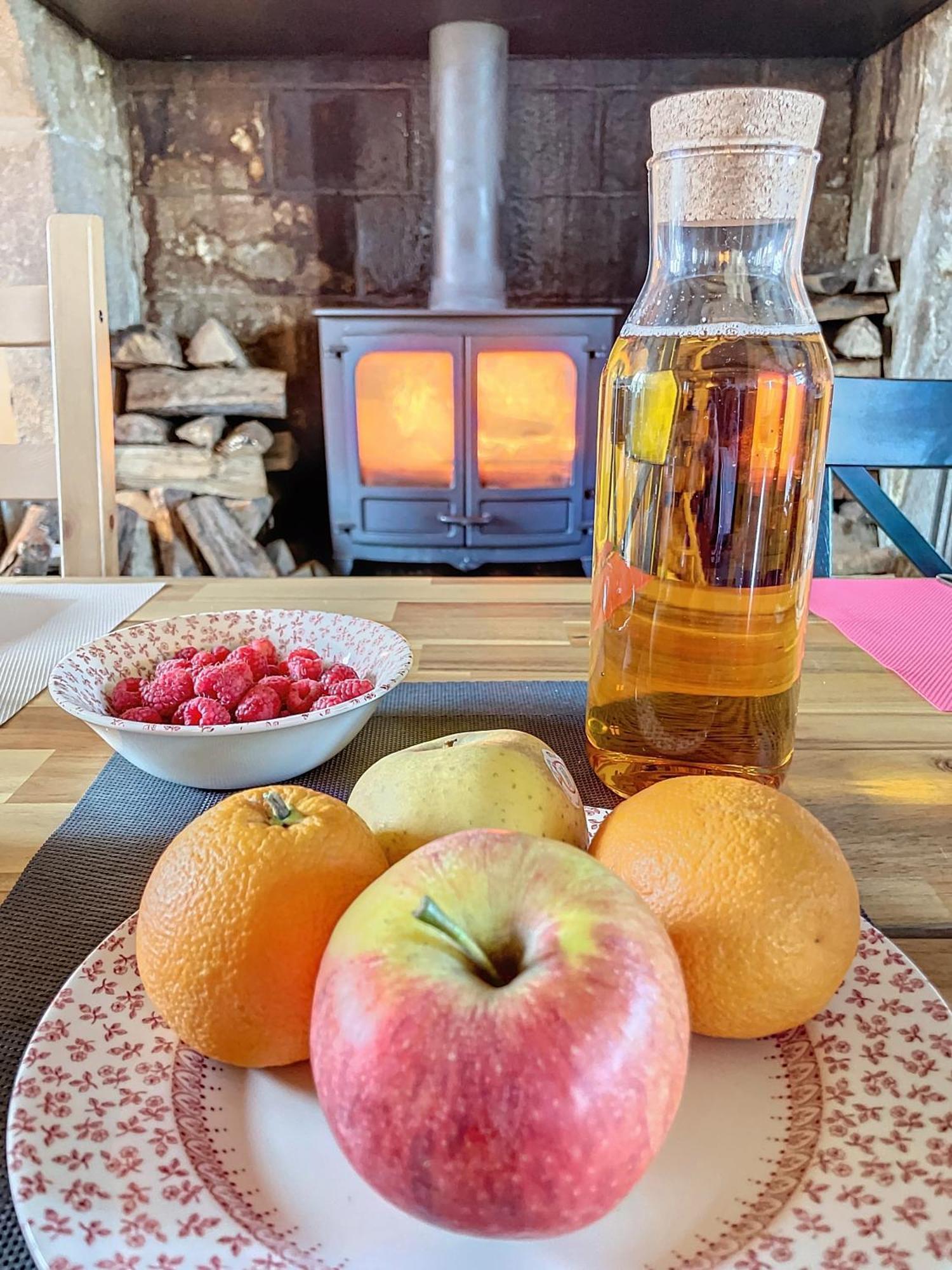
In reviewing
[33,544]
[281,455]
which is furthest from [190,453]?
[33,544]

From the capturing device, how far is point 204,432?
221 centimetres

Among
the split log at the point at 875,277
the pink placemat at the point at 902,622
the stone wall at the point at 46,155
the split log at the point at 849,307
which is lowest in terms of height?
the pink placemat at the point at 902,622

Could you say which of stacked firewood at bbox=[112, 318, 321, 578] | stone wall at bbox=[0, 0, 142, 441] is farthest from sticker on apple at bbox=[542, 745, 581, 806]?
stacked firewood at bbox=[112, 318, 321, 578]

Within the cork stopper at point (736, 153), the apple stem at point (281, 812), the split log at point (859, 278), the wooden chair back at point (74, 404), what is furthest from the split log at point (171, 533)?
the apple stem at point (281, 812)

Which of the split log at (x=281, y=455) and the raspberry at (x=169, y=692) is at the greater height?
the split log at (x=281, y=455)

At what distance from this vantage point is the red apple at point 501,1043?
223 millimetres

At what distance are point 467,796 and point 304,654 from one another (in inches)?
11.8

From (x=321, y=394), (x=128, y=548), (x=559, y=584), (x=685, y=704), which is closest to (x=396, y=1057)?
(x=685, y=704)

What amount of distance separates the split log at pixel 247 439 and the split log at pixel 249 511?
0.38 feet

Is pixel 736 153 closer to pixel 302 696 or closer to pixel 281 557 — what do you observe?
pixel 302 696

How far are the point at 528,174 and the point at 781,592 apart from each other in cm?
216

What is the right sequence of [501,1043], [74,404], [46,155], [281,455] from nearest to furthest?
[501,1043], [74,404], [46,155], [281,455]

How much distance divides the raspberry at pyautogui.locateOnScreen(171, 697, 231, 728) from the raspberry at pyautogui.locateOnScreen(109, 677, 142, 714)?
0.04 metres

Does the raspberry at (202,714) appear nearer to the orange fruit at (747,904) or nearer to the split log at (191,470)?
the orange fruit at (747,904)
